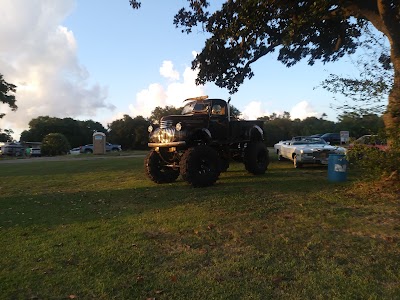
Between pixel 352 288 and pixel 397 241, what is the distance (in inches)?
67.8

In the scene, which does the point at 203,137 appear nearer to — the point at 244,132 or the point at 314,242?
the point at 244,132

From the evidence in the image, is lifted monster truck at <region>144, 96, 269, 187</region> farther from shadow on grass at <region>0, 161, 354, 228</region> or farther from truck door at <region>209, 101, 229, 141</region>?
shadow on grass at <region>0, 161, 354, 228</region>

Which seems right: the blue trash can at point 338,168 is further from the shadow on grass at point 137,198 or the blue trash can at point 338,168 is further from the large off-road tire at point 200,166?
the large off-road tire at point 200,166

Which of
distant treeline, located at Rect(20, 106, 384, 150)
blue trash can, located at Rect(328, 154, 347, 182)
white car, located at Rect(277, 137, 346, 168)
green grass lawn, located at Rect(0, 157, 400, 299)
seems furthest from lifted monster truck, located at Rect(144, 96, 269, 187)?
distant treeline, located at Rect(20, 106, 384, 150)

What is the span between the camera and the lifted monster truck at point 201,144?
10555mm

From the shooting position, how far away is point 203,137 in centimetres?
1142

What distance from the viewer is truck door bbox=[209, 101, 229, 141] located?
1189 centimetres

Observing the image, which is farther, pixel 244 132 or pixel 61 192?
pixel 244 132

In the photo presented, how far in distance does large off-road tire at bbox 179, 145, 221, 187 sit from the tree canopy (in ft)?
13.7

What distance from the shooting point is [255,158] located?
12.9 m

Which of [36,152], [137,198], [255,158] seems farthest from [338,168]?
[36,152]

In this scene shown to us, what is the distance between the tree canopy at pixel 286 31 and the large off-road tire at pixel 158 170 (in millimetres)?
4657

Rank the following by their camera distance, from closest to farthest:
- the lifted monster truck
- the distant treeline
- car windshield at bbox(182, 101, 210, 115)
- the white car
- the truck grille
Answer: the lifted monster truck < the truck grille < car windshield at bbox(182, 101, 210, 115) < the white car < the distant treeline

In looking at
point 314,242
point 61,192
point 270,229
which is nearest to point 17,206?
point 61,192
